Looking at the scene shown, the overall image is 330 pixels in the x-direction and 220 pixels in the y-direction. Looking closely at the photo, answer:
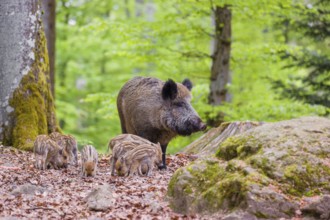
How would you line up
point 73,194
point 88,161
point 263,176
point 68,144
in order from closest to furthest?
point 263,176 → point 73,194 → point 88,161 → point 68,144

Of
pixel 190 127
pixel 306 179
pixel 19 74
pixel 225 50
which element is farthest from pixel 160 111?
pixel 225 50

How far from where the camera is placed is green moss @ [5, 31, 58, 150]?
31.4 feet

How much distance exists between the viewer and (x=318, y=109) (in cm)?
1377

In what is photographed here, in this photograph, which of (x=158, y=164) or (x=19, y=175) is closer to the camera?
(x=19, y=175)

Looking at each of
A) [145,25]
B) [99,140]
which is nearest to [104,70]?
[99,140]

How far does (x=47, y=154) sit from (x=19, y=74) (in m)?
2.26

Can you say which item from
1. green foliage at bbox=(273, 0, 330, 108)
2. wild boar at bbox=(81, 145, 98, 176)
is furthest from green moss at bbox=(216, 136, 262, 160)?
green foliage at bbox=(273, 0, 330, 108)

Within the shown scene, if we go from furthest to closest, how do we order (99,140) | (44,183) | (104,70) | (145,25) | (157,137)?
(104,70) → (99,140) → (145,25) → (157,137) → (44,183)

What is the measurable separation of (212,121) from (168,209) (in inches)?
389

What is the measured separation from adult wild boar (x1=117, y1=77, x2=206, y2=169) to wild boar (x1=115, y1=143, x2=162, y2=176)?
1442 mm

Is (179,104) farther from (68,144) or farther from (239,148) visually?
(239,148)

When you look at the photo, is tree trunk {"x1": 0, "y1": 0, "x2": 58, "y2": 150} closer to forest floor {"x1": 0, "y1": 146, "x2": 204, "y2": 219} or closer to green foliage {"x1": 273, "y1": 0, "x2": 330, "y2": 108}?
forest floor {"x1": 0, "y1": 146, "x2": 204, "y2": 219}

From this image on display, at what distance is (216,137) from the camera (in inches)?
420

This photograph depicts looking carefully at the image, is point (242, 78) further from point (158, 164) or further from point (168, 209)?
point (168, 209)
